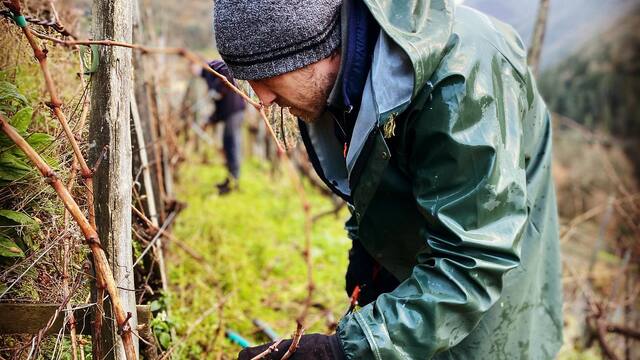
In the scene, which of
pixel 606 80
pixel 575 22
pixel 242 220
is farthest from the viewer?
pixel 606 80

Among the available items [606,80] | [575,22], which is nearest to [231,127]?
[575,22]

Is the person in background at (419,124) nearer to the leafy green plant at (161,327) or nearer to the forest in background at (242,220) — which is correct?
the forest in background at (242,220)

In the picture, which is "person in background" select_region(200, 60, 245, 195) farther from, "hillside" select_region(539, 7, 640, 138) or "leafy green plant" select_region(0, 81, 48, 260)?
"hillside" select_region(539, 7, 640, 138)

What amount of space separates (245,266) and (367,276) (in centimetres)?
241

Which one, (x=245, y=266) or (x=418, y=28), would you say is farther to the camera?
(x=245, y=266)

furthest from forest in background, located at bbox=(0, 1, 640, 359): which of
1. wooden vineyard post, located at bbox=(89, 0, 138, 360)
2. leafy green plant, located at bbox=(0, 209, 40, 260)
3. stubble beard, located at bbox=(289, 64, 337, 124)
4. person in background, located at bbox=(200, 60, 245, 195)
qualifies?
stubble beard, located at bbox=(289, 64, 337, 124)

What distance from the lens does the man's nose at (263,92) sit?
158 centimetres

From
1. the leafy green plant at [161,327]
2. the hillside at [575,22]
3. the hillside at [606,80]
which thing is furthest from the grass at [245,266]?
the hillside at [606,80]

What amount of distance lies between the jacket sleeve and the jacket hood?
0.07m

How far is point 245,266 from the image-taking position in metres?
4.49

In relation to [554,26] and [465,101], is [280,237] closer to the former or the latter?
[465,101]

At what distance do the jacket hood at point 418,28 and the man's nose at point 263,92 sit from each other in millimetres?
376

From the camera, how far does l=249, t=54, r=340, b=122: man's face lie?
5.02 feet

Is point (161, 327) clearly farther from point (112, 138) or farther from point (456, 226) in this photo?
point (456, 226)
